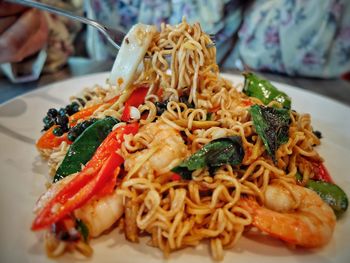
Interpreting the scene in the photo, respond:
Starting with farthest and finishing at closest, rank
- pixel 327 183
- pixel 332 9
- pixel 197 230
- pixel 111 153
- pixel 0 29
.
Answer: pixel 332 9 < pixel 0 29 < pixel 327 183 < pixel 111 153 < pixel 197 230

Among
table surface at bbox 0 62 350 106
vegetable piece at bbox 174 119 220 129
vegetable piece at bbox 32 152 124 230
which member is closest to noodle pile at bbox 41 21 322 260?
vegetable piece at bbox 174 119 220 129

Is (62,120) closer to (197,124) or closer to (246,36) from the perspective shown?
(197,124)

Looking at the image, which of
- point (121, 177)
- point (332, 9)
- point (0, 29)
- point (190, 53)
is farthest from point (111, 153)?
point (332, 9)

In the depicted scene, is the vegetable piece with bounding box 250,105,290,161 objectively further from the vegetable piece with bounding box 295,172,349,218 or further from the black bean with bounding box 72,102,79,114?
the black bean with bounding box 72,102,79,114

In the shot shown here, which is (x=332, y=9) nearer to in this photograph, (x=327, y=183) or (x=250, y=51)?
(x=250, y=51)

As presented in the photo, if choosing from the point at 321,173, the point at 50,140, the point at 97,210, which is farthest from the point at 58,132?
the point at 321,173
